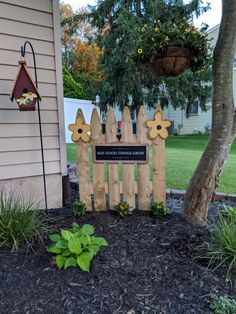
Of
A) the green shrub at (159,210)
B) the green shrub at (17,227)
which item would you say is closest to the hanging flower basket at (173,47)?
the green shrub at (159,210)

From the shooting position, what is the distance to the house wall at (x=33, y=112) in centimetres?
280

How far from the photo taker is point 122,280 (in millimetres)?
1767

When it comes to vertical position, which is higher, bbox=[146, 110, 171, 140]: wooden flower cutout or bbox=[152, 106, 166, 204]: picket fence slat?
bbox=[146, 110, 171, 140]: wooden flower cutout

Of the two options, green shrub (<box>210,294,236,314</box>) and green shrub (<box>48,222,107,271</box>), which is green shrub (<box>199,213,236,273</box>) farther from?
green shrub (<box>48,222,107,271</box>)

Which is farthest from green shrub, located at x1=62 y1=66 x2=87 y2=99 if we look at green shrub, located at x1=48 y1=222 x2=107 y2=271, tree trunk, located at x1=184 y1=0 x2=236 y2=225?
green shrub, located at x1=48 y1=222 x2=107 y2=271

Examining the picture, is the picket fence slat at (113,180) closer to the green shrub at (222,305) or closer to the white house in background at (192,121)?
the green shrub at (222,305)

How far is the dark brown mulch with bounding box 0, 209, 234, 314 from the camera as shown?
61.6 inches

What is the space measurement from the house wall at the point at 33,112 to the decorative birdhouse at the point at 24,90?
397 mm

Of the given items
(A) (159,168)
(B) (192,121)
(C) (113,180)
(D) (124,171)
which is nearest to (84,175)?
(C) (113,180)

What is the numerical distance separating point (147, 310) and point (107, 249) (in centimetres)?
65

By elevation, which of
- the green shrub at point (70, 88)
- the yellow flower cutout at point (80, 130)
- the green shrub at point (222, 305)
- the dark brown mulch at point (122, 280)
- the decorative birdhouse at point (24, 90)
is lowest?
the green shrub at point (222, 305)

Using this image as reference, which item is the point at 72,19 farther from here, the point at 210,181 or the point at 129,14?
the point at 210,181

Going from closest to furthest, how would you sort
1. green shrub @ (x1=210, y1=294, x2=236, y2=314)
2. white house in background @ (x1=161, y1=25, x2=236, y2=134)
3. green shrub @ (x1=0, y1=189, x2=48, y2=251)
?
green shrub @ (x1=210, y1=294, x2=236, y2=314), green shrub @ (x1=0, y1=189, x2=48, y2=251), white house in background @ (x1=161, y1=25, x2=236, y2=134)

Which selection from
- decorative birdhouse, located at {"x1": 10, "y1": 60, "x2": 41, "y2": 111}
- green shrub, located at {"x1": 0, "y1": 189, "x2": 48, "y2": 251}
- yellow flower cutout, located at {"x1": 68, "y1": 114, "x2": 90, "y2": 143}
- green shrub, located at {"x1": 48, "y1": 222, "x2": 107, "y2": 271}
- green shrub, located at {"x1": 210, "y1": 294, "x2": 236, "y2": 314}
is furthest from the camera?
yellow flower cutout, located at {"x1": 68, "y1": 114, "x2": 90, "y2": 143}
